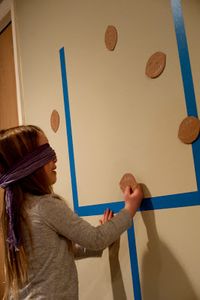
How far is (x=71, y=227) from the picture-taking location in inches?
37.9

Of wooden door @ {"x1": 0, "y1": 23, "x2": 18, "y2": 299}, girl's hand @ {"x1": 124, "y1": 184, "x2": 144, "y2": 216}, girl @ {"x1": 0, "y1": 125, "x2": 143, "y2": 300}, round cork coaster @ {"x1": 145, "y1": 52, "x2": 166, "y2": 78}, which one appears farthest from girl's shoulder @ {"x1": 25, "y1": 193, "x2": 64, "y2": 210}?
wooden door @ {"x1": 0, "y1": 23, "x2": 18, "y2": 299}

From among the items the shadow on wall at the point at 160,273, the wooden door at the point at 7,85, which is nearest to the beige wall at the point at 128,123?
the shadow on wall at the point at 160,273

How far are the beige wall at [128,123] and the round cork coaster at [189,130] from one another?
0.02 m

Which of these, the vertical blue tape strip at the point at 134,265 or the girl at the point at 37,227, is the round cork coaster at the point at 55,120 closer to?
the girl at the point at 37,227

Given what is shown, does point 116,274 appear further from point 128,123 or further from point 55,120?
point 55,120

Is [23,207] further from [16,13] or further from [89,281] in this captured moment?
[16,13]

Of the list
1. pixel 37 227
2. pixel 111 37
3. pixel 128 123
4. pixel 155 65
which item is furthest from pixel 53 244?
pixel 111 37

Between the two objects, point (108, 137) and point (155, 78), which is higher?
point (155, 78)

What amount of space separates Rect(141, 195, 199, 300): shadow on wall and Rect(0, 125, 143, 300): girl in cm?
8

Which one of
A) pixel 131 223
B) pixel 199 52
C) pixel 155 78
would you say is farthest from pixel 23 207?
pixel 199 52

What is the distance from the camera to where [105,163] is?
1217mm

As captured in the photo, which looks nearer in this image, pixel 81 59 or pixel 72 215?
pixel 72 215

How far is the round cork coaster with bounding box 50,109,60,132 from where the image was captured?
4.78 ft

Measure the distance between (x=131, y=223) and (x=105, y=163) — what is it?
258 millimetres
